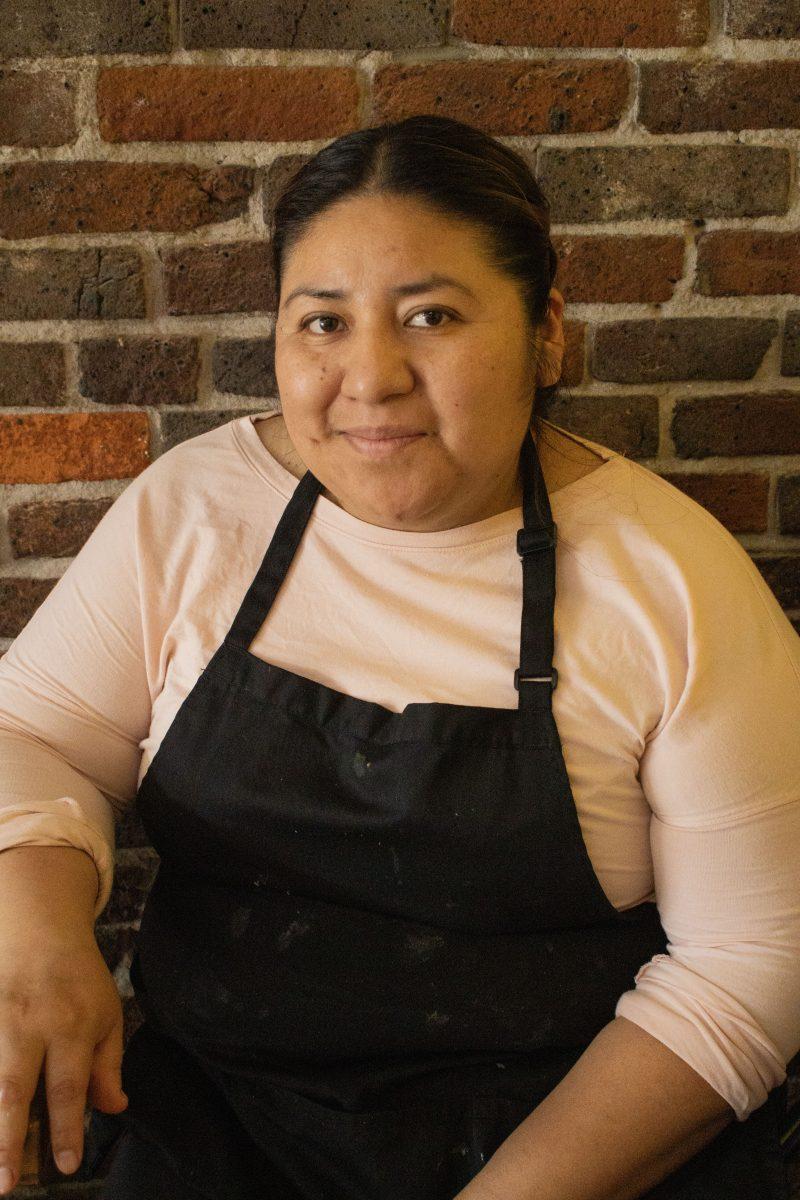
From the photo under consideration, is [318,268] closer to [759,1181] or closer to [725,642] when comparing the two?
[725,642]

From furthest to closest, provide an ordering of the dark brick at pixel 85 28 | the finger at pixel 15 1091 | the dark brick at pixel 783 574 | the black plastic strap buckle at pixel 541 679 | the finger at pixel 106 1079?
the dark brick at pixel 783 574
the dark brick at pixel 85 28
the black plastic strap buckle at pixel 541 679
the finger at pixel 106 1079
the finger at pixel 15 1091

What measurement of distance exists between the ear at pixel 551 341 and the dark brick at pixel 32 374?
68 cm

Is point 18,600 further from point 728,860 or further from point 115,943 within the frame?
point 728,860

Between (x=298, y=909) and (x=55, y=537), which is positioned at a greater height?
(x=55, y=537)

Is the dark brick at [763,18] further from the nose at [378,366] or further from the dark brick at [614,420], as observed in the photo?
the nose at [378,366]

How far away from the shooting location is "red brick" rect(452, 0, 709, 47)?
1.38 meters

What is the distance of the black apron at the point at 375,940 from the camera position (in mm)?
1136

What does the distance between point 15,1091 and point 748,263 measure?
133cm

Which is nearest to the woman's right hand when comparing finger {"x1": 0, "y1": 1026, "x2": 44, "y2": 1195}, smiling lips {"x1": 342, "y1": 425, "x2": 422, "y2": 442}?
finger {"x1": 0, "y1": 1026, "x2": 44, "y2": 1195}

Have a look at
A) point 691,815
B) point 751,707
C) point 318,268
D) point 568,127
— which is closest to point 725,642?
point 751,707

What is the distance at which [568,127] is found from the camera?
55.5 inches

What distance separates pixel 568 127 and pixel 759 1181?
1.28m

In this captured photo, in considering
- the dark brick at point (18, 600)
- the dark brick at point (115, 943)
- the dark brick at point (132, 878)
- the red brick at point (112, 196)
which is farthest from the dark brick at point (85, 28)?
the dark brick at point (115, 943)

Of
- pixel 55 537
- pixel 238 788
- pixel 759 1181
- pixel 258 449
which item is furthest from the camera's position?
pixel 55 537
